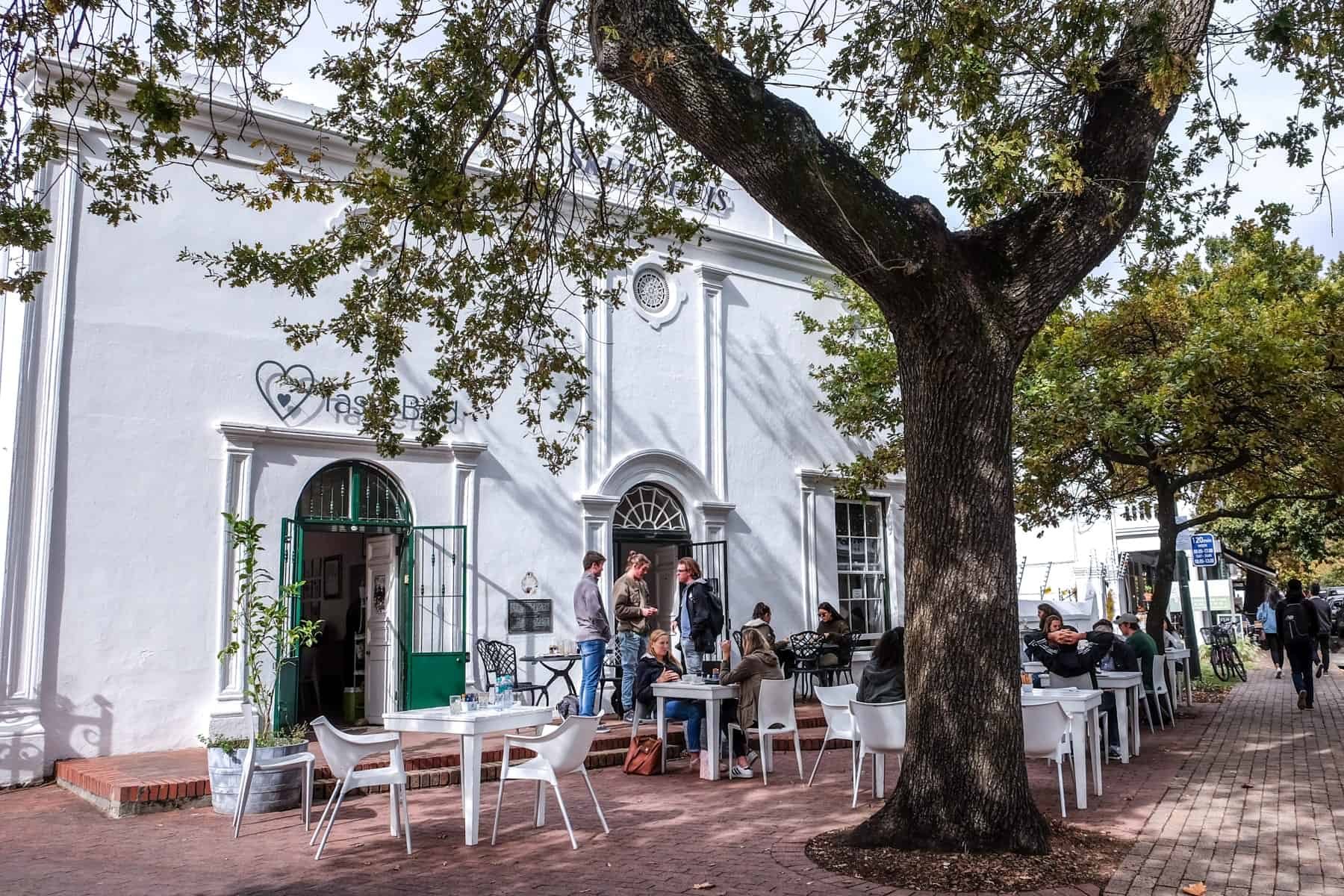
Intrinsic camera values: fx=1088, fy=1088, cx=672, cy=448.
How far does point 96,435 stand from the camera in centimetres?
944

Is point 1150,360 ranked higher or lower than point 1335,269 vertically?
lower

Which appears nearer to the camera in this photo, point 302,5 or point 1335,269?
point 302,5

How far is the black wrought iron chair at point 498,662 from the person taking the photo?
11156 millimetres

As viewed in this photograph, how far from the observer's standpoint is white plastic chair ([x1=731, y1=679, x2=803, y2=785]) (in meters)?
8.60

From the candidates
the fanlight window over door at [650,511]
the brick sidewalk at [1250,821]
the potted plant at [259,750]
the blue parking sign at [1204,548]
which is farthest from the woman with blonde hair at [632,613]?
the blue parking sign at [1204,548]

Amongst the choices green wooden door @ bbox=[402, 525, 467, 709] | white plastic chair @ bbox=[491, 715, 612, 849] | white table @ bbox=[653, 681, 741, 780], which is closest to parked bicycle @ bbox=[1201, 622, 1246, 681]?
white table @ bbox=[653, 681, 741, 780]

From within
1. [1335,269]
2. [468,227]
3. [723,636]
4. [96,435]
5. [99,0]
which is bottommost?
[723,636]

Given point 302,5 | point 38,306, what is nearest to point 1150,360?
point 302,5

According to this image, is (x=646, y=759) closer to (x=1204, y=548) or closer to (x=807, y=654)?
(x=807, y=654)

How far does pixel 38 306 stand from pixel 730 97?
22.3 feet

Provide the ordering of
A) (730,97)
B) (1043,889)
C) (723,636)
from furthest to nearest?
(723,636)
(730,97)
(1043,889)

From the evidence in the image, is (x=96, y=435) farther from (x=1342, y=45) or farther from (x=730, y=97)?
(x=1342, y=45)

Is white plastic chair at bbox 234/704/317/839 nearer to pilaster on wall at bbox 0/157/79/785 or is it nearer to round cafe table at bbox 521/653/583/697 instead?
pilaster on wall at bbox 0/157/79/785

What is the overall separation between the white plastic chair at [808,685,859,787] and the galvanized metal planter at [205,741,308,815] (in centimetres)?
387
